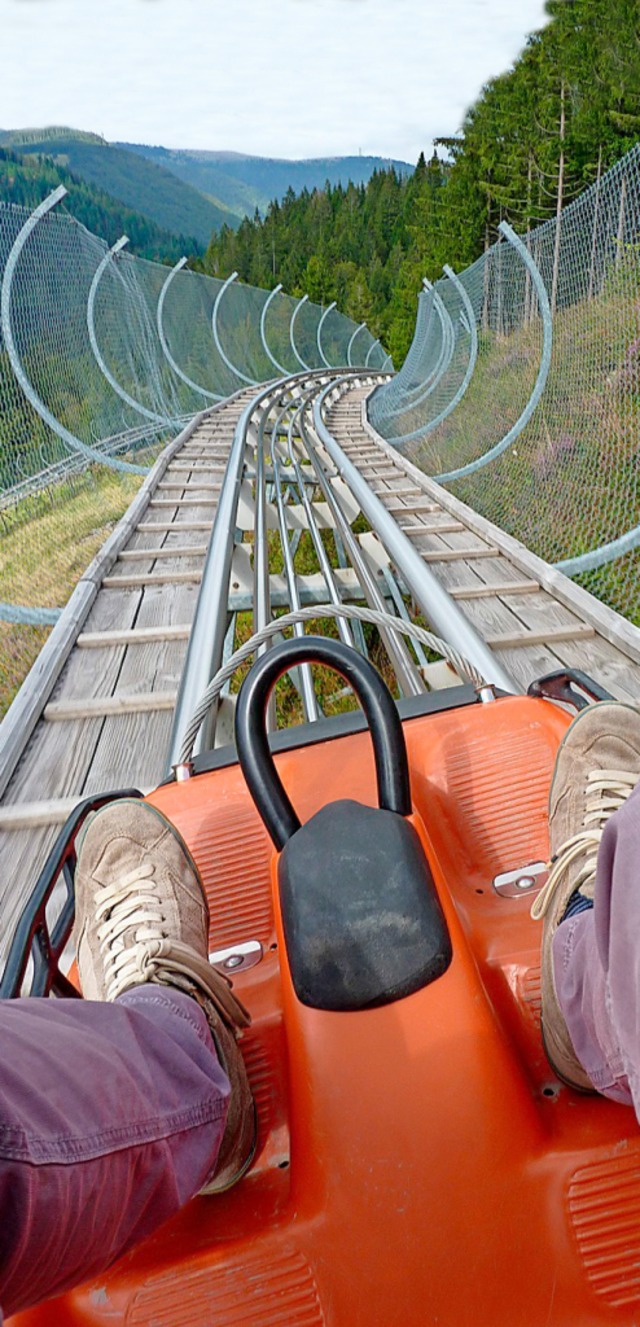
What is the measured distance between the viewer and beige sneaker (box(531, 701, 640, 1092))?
3.59 ft

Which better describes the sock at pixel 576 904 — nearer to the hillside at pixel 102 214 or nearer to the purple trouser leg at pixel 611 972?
the purple trouser leg at pixel 611 972

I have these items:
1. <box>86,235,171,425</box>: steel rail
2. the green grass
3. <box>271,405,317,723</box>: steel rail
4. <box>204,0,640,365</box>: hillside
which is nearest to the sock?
<box>271,405,317,723</box>: steel rail

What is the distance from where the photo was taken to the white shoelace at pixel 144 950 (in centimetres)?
112

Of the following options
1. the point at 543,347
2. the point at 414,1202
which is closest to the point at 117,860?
the point at 414,1202

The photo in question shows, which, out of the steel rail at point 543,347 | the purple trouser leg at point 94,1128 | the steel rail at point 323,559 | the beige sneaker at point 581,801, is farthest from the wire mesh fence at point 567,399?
the purple trouser leg at point 94,1128

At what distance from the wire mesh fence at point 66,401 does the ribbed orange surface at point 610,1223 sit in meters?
2.58

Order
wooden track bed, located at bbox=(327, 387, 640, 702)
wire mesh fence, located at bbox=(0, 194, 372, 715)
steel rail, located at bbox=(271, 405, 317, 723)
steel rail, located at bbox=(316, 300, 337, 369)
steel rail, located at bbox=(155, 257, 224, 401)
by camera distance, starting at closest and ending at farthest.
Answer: steel rail, located at bbox=(271, 405, 317, 723) < wooden track bed, located at bbox=(327, 387, 640, 702) < wire mesh fence, located at bbox=(0, 194, 372, 715) < steel rail, located at bbox=(155, 257, 224, 401) < steel rail, located at bbox=(316, 300, 337, 369)

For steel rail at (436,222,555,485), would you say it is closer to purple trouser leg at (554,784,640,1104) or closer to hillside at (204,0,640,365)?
hillside at (204,0,640,365)

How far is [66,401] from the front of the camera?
5109mm

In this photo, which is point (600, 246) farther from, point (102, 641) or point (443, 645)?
point (443, 645)

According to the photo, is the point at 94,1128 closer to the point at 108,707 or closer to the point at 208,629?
the point at 108,707

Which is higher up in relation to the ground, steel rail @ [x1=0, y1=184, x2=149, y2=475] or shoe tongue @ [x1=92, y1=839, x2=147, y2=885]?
steel rail @ [x1=0, y1=184, x2=149, y2=475]

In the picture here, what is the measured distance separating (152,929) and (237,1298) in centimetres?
45

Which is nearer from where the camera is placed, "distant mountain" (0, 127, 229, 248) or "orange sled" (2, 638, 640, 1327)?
"orange sled" (2, 638, 640, 1327)
